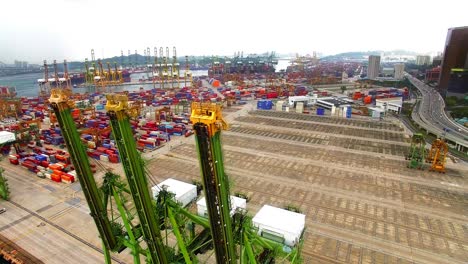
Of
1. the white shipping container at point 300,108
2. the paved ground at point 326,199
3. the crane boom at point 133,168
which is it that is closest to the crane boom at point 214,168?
the crane boom at point 133,168

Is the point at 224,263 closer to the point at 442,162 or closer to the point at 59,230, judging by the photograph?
the point at 59,230

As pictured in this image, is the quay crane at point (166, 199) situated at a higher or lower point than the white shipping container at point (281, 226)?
higher

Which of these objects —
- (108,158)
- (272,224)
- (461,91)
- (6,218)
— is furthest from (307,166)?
(461,91)

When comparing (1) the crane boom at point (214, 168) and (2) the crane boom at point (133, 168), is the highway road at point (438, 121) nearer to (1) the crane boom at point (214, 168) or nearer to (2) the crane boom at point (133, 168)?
(1) the crane boom at point (214, 168)

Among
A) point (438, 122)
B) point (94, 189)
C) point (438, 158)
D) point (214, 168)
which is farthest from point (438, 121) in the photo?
point (94, 189)

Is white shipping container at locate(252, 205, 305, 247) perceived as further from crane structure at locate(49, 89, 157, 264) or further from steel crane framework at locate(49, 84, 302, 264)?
crane structure at locate(49, 89, 157, 264)

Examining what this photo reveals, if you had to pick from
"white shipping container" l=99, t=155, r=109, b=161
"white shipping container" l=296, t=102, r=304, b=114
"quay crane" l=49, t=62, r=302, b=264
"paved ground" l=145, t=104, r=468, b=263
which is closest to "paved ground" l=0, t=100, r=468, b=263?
"paved ground" l=145, t=104, r=468, b=263
